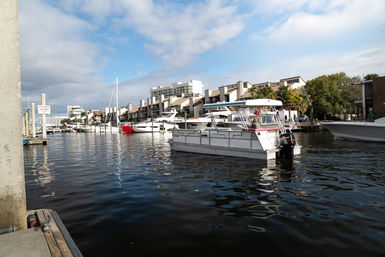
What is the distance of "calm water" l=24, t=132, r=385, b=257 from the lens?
4.44m

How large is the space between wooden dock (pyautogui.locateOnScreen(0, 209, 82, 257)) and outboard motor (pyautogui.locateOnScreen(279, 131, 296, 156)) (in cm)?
1334

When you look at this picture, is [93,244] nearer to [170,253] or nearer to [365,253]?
[170,253]

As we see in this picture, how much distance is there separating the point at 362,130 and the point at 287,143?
14.9 m

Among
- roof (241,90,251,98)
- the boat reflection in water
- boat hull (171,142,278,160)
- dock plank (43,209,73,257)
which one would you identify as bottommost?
the boat reflection in water

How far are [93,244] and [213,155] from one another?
12761 millimetres

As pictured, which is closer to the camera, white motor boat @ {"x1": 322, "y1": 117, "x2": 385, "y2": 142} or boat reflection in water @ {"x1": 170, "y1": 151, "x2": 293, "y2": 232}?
boat reflection in water @ {"x1": 170, "y1": 151, "x2": 293, "y2": 232}

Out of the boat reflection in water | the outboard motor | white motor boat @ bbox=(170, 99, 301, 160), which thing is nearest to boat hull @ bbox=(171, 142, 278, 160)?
white motor boat @ bbox=(170, 99, 301, 160)

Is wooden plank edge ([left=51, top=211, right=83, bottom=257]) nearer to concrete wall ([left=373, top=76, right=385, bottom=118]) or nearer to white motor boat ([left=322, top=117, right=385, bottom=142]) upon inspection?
white motor boat ([left=322, top=117, right=385, bottom=142])

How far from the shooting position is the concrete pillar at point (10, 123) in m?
3.49

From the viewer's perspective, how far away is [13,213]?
11.9 ft

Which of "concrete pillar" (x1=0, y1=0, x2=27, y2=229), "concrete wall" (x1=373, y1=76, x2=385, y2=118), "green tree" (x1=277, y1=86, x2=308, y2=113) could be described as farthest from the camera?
"green tree" (x1=277, y1=86, x2=308, y2=113)

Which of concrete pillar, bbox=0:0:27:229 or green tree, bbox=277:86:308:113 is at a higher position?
green tree, bbox=277:86:308:113

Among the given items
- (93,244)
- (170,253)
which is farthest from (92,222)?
(170,253)

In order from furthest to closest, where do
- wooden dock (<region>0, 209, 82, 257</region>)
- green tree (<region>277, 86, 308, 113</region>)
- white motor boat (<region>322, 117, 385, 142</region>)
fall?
green tree (<region>277, 86, 308, 113</region>)
white motor boat (<region>322, 117, 385, 142</region>)
wooden dock (<region>0, 209, 82, 257</region>)
